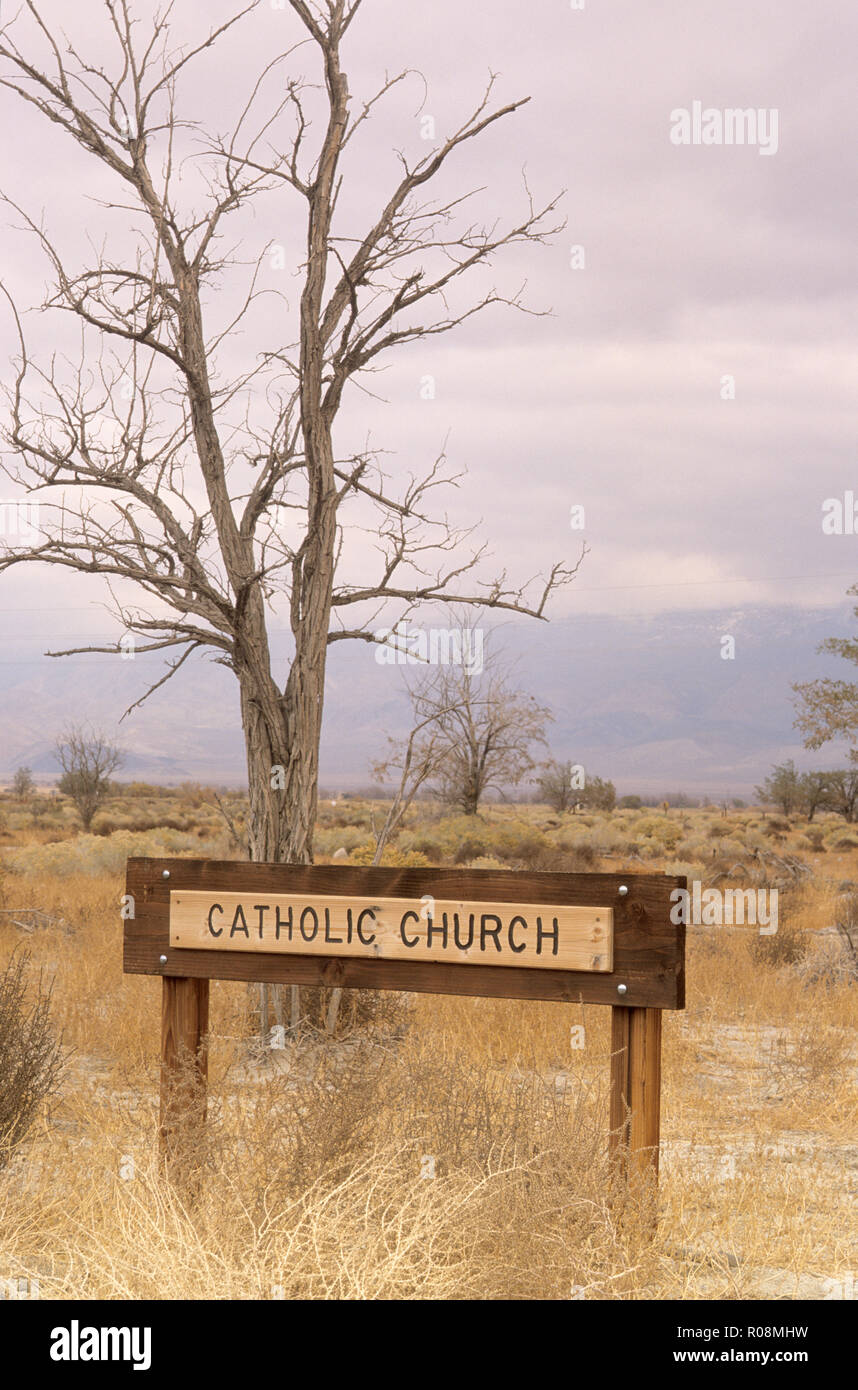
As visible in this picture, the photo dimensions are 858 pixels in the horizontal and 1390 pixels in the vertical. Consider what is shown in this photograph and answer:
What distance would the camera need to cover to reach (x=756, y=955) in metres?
12.6

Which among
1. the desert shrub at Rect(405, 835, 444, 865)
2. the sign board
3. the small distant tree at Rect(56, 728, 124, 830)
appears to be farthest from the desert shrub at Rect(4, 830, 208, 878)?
the sign board

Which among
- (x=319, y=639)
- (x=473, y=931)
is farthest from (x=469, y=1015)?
(x=473, y=931)

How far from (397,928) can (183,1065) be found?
3.69 feet

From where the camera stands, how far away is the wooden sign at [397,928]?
14.1 ft

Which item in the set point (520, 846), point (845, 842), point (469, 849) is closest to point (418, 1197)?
point (469, 849)

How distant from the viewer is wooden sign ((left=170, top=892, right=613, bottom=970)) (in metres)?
4.29

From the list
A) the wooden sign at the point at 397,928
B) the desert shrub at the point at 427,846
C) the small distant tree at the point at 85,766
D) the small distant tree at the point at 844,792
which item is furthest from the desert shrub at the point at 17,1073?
the small distant tree at the point at 844,792

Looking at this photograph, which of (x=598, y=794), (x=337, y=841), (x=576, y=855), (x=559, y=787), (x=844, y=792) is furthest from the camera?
(x=598, y=794)

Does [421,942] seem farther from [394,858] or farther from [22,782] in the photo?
[22,782]

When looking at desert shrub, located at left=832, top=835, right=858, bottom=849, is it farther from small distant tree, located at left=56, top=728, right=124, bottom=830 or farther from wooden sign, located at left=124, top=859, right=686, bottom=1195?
wooden sign, located at left=124, top=859, right=686, bottom=1195

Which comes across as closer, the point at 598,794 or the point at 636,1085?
the point at 636,1085

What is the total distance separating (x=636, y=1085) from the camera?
423 centimetres
